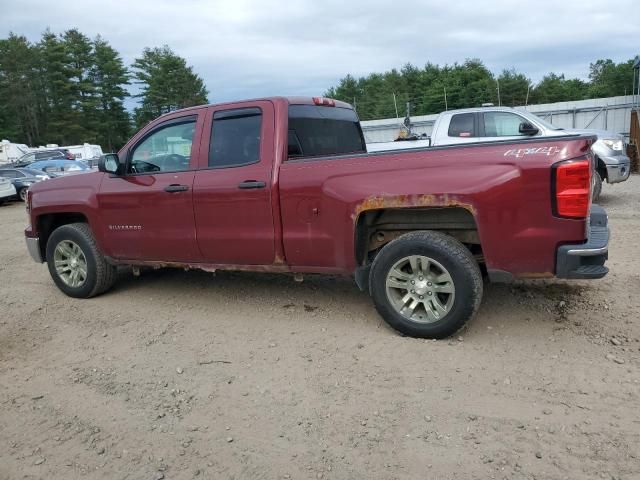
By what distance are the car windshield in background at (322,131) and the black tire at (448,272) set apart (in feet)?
4.31

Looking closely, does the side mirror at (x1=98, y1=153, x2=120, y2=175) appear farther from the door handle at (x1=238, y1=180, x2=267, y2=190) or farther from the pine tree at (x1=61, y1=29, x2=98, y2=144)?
the pine tree at (x1=61, y1=29, x2=98, y2=144)

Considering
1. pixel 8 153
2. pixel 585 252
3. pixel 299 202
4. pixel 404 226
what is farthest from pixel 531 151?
pixel 8 153

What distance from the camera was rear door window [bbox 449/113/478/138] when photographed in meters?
9.34

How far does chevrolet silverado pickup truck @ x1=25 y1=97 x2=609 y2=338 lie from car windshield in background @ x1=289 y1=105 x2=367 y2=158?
18 mm

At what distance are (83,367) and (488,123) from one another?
7647 mm

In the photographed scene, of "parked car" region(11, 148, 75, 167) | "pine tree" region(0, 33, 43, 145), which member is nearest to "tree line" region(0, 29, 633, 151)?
"pine tree" region(0, 33, 43, 145)

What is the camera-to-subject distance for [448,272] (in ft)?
12.7

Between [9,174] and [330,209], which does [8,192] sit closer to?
[9,174]

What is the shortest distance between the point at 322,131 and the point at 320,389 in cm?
262

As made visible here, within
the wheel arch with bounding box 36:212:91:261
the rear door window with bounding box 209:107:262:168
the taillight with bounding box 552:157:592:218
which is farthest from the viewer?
the wheel arch with bounding box 36:212:91:261

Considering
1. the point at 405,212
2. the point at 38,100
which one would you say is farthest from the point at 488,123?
the point at 38,100

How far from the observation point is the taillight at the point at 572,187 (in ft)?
11.3

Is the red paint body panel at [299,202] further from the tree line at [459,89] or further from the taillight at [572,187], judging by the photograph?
the tree line at [459,89]

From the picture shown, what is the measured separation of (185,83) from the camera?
222ft
